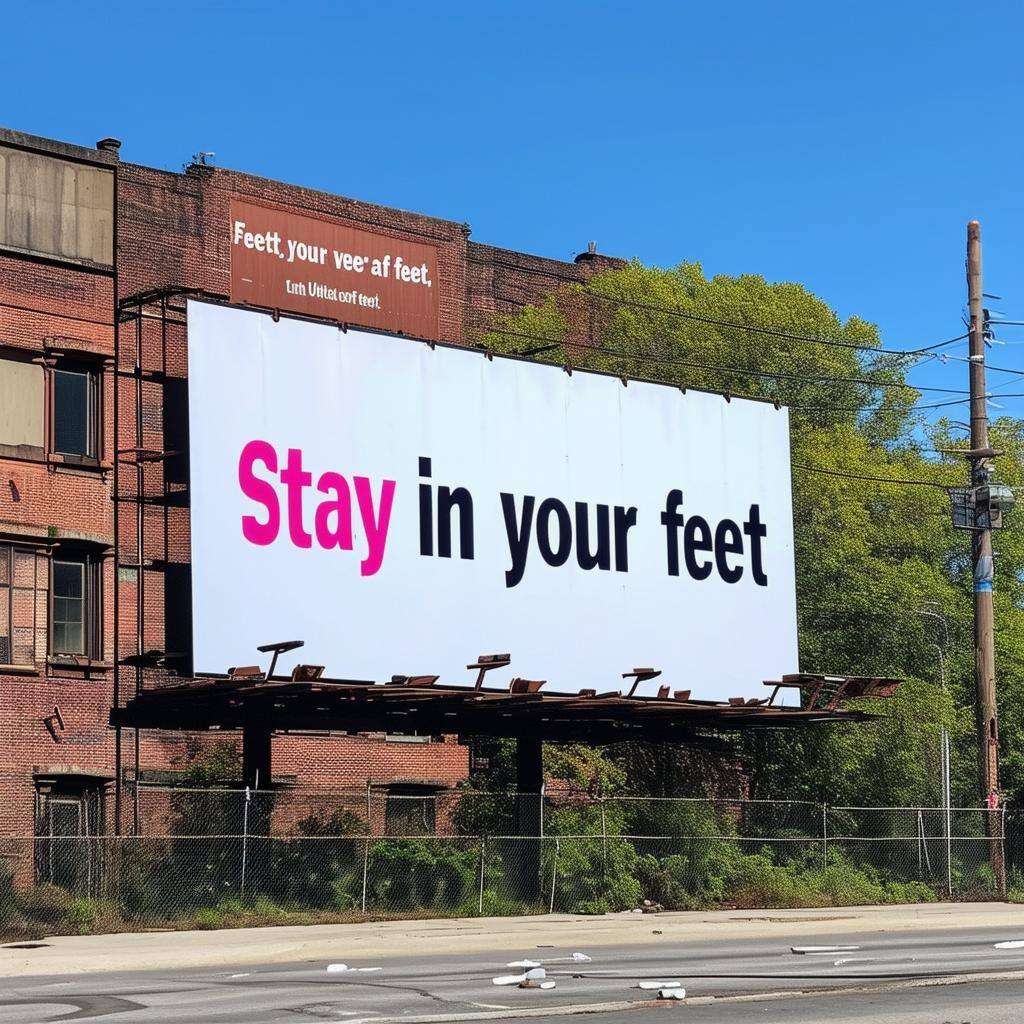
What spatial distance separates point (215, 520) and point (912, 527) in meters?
25.0

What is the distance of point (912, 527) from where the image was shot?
167ft

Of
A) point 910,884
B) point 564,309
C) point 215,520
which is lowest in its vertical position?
point 910,884

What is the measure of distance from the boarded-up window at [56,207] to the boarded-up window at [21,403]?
8.09 ft

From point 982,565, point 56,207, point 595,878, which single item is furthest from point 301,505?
point 982,565

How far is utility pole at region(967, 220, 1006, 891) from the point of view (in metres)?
38.2

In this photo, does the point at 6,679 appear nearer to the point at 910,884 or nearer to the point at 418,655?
the point at 418,655

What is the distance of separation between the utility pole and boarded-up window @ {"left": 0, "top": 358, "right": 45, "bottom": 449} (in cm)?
1900

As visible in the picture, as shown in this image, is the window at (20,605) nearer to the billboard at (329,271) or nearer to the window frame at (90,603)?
the window frame at (90,603)

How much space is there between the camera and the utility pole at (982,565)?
3822 cm

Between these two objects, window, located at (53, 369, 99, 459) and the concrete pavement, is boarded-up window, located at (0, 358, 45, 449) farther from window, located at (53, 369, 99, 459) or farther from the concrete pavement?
the concrete pavement

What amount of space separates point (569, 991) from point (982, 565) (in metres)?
23.5

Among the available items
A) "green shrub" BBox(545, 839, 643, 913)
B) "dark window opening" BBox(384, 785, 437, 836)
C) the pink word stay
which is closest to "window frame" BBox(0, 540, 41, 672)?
the pink word stay

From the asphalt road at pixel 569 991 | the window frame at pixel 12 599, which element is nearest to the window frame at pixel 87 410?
the window frame at pixel 12 599

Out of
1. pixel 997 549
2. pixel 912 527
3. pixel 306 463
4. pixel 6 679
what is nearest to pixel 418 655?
pixel 306 463
